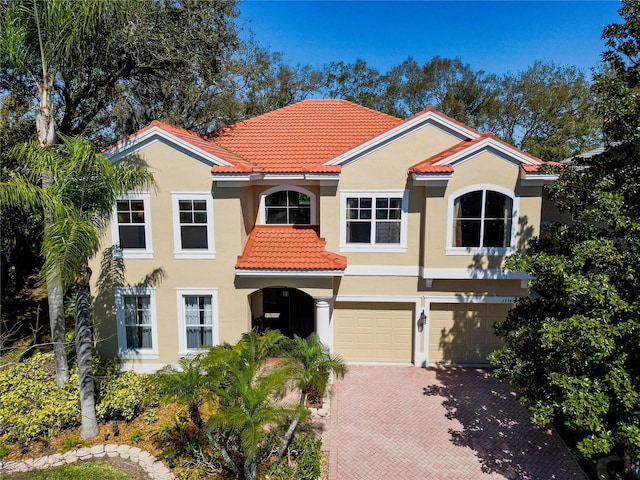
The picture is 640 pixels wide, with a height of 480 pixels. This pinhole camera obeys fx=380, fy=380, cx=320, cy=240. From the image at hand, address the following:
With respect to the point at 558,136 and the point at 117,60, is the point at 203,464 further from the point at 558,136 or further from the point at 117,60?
the point at 558,136

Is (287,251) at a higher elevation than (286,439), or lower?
higher

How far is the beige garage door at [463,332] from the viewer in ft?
48.0

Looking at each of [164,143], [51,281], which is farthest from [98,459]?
[164,143]

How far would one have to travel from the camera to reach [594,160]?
8.95 metres

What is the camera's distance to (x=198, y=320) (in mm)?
13938

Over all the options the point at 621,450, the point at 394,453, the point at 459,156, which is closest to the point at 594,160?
the point at 459,156

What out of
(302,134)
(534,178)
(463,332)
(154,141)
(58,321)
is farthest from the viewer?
(302,134)

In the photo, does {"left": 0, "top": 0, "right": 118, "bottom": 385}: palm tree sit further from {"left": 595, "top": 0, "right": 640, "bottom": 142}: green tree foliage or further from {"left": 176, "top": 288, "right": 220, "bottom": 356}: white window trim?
{"left": 595, "top": 0, "right": 640, "bottom": 142}: green tree foliage

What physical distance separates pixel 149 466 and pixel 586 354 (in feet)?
33.5

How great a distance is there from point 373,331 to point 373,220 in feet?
14.8

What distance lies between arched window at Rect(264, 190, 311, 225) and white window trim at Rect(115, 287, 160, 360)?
530 cm

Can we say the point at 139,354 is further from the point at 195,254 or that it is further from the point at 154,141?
the point at 154,141

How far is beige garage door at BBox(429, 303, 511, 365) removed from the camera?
14.6 metres

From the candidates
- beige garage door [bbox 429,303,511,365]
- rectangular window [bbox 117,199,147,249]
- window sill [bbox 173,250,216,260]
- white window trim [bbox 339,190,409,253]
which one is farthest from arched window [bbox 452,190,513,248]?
rectangular window [bbox 117,199,147,249]
